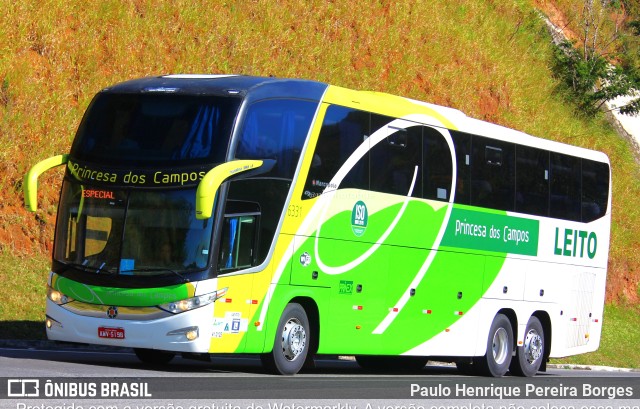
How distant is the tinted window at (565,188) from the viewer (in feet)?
77.5

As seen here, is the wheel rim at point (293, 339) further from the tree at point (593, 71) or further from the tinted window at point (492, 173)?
the tree at point (593, 71)

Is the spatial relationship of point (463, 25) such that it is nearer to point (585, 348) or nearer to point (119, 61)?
point (119, 61)

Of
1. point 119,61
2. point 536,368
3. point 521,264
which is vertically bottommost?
point 536,368

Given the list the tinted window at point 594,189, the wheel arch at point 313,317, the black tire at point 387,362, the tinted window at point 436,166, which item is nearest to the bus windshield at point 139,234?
the wheel arch at point 313,317

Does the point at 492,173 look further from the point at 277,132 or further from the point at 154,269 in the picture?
the point at 154,269

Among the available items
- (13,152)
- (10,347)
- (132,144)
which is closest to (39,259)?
(13,152)

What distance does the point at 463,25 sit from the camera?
45156 millimetres

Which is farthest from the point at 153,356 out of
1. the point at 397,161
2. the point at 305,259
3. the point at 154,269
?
the point at 397,161

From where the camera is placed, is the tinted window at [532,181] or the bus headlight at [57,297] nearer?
the bus headlight at [57,297]

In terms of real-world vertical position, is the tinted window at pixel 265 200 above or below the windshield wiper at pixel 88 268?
above

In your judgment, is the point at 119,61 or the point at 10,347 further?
the point at 119,61

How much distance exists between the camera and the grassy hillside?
25.3m

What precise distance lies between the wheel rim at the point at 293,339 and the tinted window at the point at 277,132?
2075 millimetres

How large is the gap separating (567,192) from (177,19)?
40.2 feet
